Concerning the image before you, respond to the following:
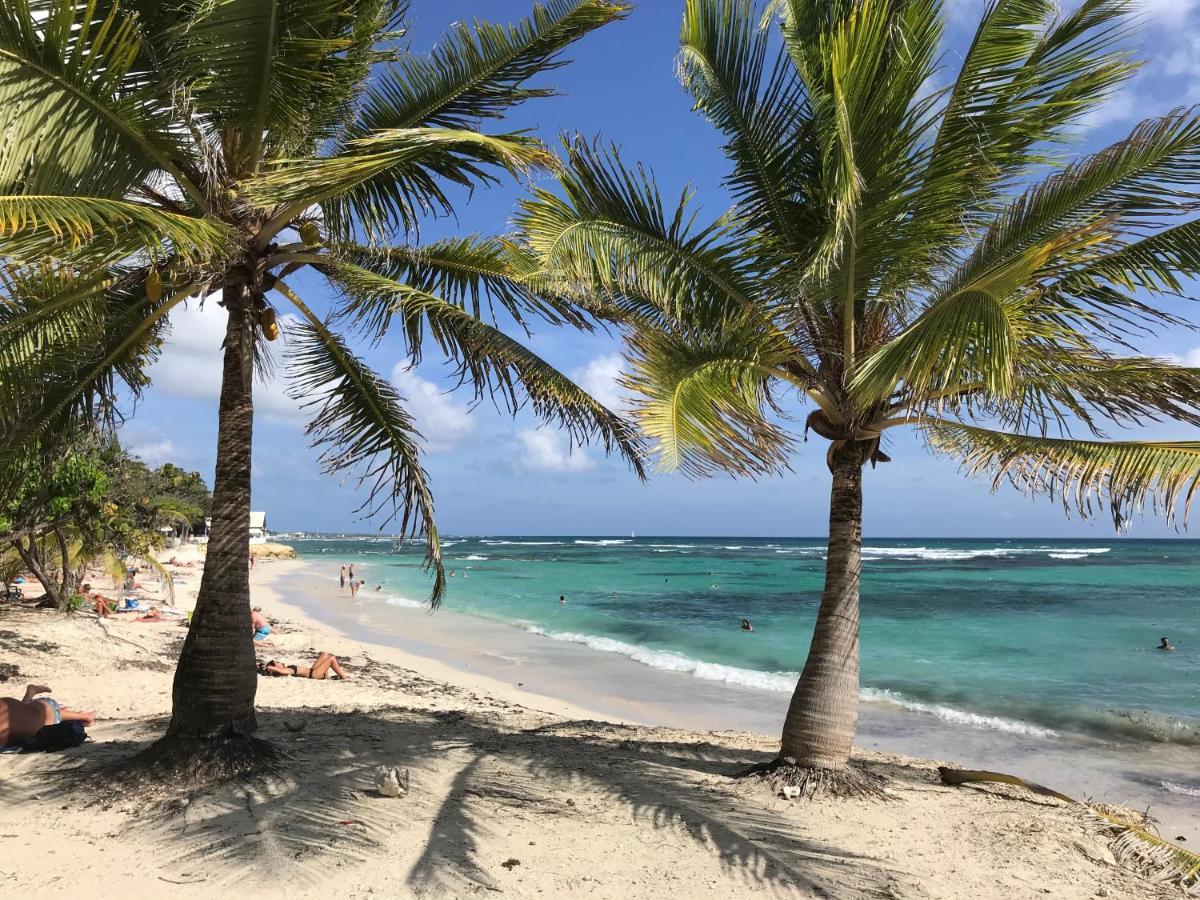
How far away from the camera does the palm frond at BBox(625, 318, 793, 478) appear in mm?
5020

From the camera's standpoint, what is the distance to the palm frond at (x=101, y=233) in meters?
3.49

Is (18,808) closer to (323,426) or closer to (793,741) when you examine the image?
(323,426)

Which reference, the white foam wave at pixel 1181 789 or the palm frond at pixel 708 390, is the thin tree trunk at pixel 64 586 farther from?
the white foam wave at pixel 1181 789

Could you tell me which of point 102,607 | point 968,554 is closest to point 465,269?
point 102,607

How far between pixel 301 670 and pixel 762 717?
693 centimetres

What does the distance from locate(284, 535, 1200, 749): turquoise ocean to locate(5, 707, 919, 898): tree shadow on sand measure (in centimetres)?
163

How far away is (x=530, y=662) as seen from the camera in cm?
1702

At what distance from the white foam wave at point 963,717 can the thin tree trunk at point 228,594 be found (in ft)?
33.6

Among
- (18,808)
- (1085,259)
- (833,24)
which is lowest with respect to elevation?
(18,808)

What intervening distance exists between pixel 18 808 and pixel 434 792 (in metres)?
2.42

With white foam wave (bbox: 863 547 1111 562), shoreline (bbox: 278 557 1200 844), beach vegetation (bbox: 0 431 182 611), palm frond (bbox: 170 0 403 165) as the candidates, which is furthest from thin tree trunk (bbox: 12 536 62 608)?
white foam wave (bbox: 863 547 1111 562)

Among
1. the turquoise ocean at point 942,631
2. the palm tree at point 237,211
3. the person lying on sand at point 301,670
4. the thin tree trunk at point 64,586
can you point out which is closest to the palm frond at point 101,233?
the palm tree at point 237,211

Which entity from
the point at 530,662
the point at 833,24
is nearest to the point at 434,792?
the point at 833,24

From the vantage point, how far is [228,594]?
5.32 metres
